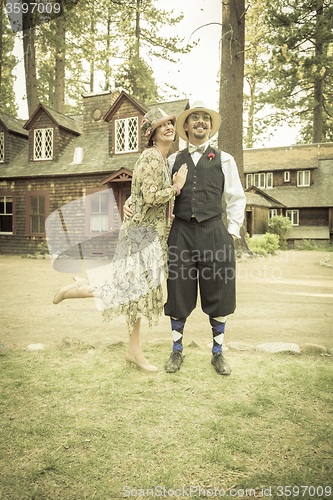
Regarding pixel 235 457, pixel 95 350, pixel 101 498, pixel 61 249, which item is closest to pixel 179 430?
pixel 235 457

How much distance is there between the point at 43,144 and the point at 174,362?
14479mm

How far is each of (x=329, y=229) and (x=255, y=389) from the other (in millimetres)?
21723

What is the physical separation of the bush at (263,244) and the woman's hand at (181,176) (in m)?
11.4

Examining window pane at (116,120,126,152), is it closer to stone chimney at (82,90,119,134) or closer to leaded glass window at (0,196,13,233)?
stone chimney at (82,90,119,134)

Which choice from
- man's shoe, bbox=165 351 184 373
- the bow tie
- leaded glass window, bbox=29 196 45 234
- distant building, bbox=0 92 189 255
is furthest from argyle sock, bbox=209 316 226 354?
leaded glass window, bbox=29 196 45 234

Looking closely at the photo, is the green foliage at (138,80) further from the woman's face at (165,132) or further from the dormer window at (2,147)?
the woman's face at (165,132)

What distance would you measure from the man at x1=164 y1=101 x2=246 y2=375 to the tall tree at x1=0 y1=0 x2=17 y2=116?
692 inches

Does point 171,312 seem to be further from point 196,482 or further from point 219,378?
point 196,482

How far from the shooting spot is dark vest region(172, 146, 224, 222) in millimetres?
2893

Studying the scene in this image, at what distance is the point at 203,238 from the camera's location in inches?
115

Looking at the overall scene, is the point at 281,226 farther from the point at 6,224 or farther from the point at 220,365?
the point at 220,365

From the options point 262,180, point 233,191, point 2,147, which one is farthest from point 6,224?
point 262,180

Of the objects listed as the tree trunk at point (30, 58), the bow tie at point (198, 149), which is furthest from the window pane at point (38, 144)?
the bow tie at point (198, 149)

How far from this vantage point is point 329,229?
2183 cm
